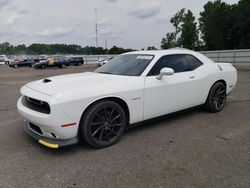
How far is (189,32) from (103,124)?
185ft

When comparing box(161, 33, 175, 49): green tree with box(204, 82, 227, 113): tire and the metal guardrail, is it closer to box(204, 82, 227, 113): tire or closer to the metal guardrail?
the metal guardrail

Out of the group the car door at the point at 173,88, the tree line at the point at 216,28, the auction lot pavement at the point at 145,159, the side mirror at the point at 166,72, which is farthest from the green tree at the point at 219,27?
the side mirror at the point at 166,72

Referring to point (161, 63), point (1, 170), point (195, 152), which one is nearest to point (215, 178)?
point (195, 152)

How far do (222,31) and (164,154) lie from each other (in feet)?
153

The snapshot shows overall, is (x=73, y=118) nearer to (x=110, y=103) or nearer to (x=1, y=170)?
(x=110, y=103)

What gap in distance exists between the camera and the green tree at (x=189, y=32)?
180 ft

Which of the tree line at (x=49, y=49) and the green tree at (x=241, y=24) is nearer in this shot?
the green tree at (x=241, y=24)

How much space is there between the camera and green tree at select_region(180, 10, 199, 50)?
2158 inches

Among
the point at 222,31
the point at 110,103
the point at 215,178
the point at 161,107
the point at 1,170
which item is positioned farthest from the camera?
the point at 222,31

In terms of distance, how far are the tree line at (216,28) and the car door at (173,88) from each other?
40.5 meters

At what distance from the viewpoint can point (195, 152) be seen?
3.10 metres

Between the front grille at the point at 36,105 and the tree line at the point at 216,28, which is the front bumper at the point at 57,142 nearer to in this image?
the front grille at the point at 36,105

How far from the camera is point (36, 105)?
320cm

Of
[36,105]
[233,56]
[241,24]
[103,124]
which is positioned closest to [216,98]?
[103,124]
